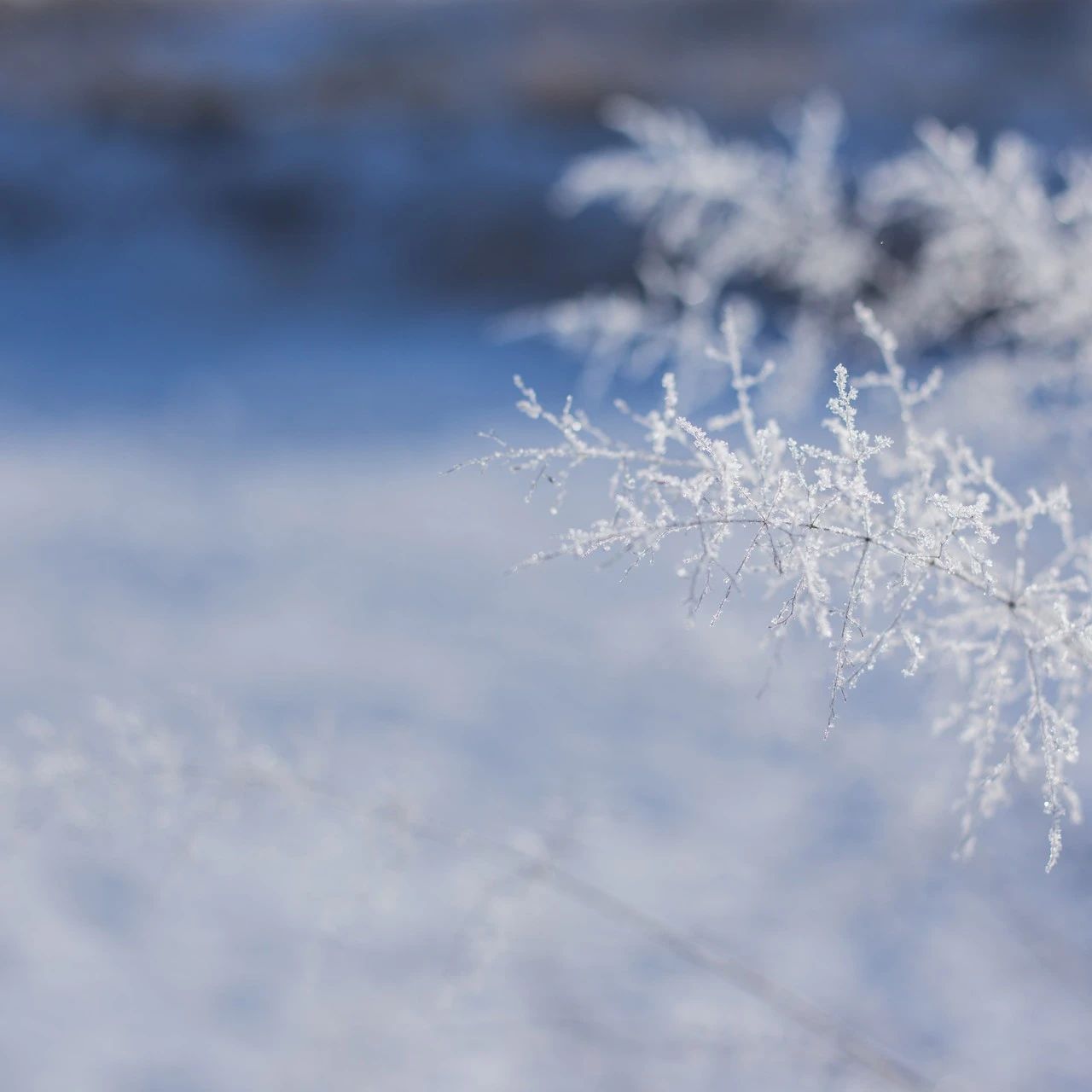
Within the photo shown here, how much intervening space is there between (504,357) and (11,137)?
210 centimetres

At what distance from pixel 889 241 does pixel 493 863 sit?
2.68ft

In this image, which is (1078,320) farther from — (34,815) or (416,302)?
(416,302)

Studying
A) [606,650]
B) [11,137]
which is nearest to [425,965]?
[606,650]

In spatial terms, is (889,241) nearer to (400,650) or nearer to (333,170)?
(400,650)

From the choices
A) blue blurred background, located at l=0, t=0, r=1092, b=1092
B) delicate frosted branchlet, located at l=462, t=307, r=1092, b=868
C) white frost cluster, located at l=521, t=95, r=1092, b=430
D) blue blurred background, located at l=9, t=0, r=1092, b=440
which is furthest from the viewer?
blue blurred background, located at l=9, t=0, r=1092, b=440

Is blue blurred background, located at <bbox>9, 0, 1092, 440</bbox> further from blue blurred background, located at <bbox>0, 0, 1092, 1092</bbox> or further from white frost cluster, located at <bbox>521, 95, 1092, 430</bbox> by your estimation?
white frost cluster, located at <bbox>521, 95, 1092, 430</bbox>

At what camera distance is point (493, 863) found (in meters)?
1.20

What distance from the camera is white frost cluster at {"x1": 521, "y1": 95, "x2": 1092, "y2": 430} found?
2.75ft

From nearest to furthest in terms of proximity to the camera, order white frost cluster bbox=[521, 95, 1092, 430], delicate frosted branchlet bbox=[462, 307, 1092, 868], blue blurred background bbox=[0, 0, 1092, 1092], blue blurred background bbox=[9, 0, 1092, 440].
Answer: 1. delicate frosted branchlet bbox=[462, 307, 1092, 868]
2. white frost cluster bbox=[521, 95, 1092, 430]
3. blue blurred background bbox=[0, 0, 1092, 1092]
4. blue blurred background bbox=[9, 0, 1092, 440]

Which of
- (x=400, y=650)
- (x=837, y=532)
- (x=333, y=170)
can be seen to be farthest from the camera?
(x=333, y=170)

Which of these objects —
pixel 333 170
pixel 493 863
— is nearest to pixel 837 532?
pixel 493 863

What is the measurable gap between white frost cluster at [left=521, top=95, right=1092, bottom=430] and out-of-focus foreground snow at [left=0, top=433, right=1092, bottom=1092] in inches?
13.4

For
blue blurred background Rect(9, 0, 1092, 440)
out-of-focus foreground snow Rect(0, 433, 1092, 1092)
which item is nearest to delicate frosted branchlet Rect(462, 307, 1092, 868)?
out-of-focus foreground snow Rect(0, 433, 1092, 1092)

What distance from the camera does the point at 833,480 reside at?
40 cm
